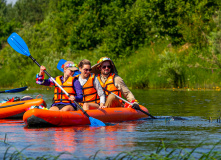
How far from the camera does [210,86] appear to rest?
1881 centimetres

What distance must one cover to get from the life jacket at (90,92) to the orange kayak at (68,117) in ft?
1.28

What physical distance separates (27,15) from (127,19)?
113 ft

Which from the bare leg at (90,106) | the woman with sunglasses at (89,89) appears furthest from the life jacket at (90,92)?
the bare leg at (90,106)

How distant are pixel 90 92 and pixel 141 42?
1850 cm

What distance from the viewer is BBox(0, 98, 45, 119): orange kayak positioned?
10.0 meters

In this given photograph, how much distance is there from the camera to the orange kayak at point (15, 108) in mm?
10039

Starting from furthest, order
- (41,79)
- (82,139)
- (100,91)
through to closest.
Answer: (41,79)
(100,91)
(82,139)

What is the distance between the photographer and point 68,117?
25.6 feet

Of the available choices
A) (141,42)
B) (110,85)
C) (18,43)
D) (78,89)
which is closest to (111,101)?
(110,85)

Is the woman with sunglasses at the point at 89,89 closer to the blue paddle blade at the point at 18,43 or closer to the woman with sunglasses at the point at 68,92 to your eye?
the woman with sunglasses at the point at 68,92

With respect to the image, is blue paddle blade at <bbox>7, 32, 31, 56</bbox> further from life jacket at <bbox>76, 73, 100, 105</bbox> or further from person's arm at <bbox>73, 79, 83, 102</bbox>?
person's arm at <bbox>73, 79, 83, 102</bbox>

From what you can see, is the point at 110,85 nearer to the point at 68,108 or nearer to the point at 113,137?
the point at 68,108

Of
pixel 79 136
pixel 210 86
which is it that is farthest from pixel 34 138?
pixel 210 86

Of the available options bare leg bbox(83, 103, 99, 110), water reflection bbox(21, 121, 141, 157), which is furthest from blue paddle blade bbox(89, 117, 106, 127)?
bare leg bbox(83, 103, 99, 110)
